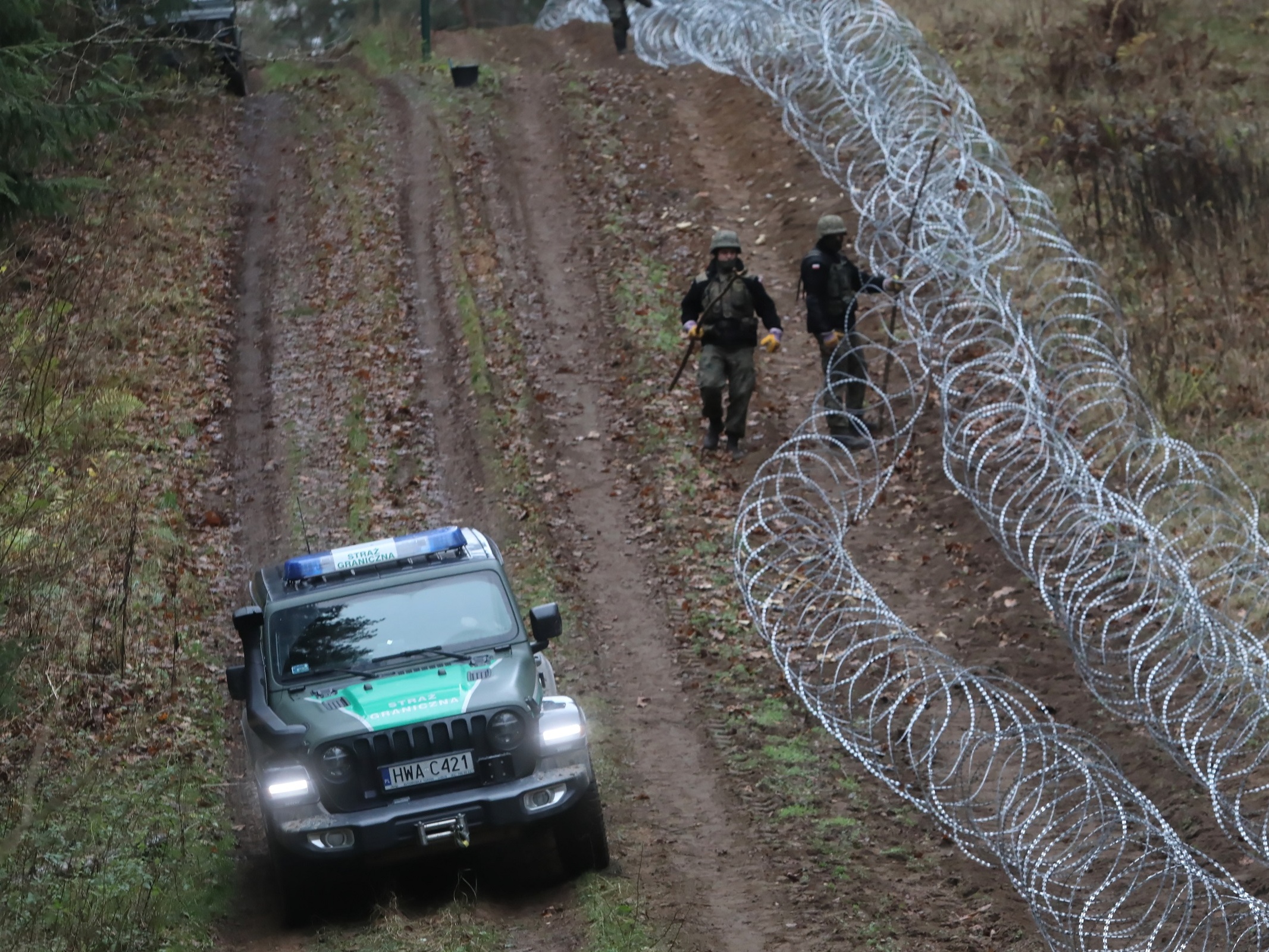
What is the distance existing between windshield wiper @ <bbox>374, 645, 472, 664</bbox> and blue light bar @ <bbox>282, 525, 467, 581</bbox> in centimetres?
78

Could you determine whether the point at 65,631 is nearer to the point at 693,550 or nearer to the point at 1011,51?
the point at 693,550

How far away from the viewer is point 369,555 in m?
9.13

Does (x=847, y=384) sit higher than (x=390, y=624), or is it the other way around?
(x=390, y=624)

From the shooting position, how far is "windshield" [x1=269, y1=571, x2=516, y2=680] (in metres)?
8.56

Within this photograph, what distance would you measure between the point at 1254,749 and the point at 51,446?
11.7 meters

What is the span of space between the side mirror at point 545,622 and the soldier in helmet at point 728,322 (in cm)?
615

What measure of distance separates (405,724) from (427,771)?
0.28 m

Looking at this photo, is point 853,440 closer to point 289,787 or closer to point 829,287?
point 829,287

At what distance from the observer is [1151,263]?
671 inches

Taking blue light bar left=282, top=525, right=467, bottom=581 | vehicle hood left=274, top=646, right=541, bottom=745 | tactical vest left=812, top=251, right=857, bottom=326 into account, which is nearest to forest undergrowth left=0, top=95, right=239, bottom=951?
vehicle hood left=274, top=646, right=541, bottom=745

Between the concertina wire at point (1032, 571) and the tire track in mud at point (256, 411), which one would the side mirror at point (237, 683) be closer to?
the tire track in mud at point (256, 411)

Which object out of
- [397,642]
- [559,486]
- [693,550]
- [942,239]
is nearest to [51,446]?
[559,486]

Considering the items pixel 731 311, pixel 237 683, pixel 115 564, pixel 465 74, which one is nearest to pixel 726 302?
pixel 731 311

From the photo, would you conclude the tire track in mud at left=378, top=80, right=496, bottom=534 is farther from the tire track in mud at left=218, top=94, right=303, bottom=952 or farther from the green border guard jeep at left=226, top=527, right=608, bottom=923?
the green border guard jeep at left=226, top=527, right=608, bottom=923
